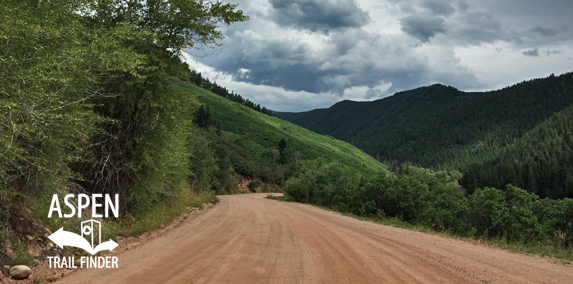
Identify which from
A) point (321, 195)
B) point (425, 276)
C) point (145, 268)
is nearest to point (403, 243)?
point (425, 276)

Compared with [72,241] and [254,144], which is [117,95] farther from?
[254,144]

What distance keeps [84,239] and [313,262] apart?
614cm

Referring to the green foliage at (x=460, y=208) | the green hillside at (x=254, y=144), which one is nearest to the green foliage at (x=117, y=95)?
the green foliage at (x=460, y=208)

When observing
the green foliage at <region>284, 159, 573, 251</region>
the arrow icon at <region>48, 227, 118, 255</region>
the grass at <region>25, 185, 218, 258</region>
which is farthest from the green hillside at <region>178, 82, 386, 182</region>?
the arrow icon at <region>48, 227, 118, 255</region>

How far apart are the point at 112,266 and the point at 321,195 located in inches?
990

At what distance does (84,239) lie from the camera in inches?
331

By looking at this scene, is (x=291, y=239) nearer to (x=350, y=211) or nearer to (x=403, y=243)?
(x=403, y=243)

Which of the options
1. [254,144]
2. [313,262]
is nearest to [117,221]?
[313,262]

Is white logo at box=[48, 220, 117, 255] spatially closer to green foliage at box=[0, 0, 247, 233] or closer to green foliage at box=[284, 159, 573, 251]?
green foliage at box=[0, 0, 247, 233]

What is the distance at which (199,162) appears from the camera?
122 ft

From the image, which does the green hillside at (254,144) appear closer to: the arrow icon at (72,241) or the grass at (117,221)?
the grass at (117,221)

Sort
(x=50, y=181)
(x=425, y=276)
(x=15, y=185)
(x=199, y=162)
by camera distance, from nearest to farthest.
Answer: (x=425, y=276) → (x=15, y=185) → (x=50, y=181) → (x=199, y=162)

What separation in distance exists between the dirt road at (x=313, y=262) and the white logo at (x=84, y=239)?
76 cm

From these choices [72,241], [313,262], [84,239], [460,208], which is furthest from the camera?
[460,208]
